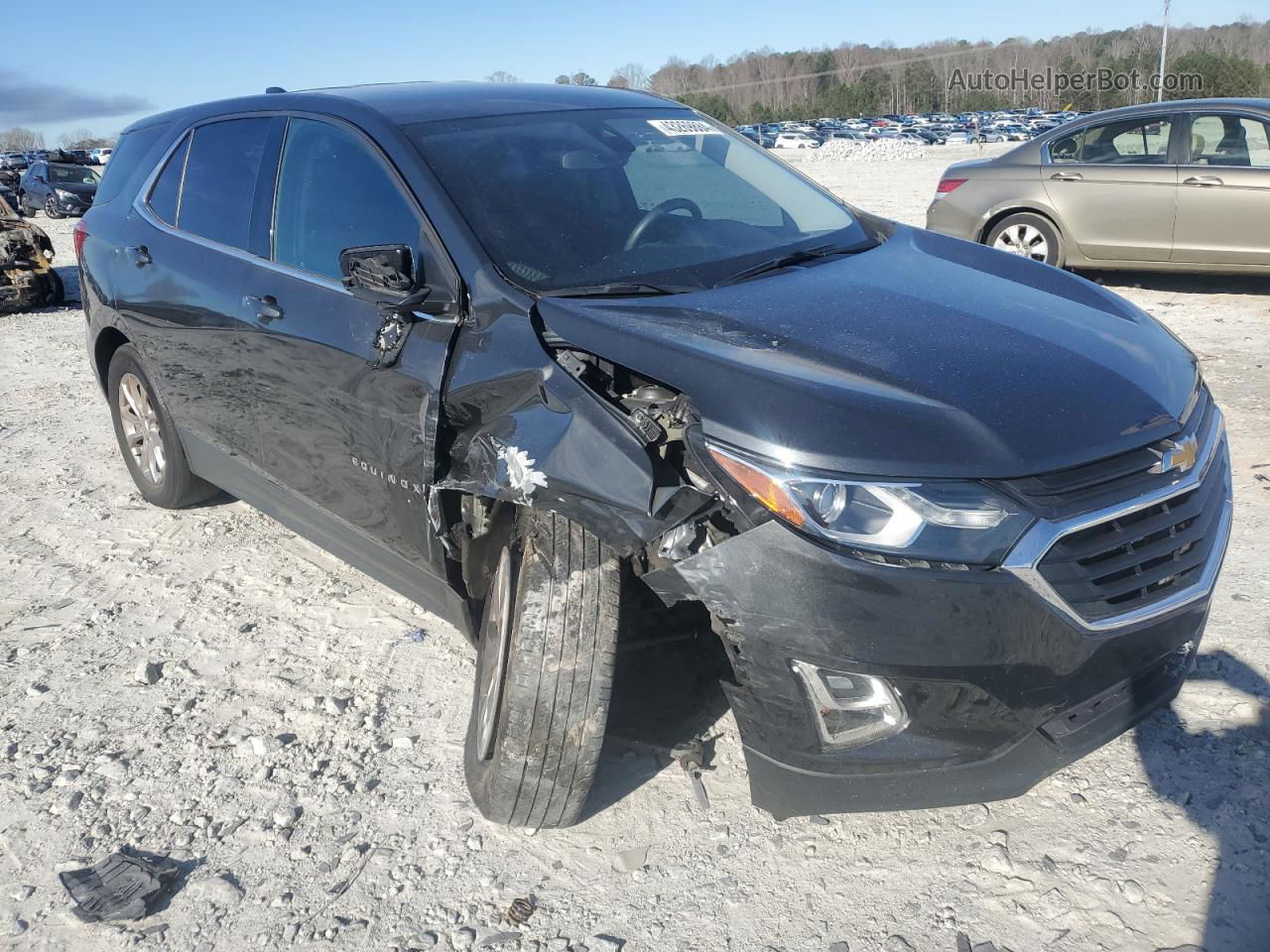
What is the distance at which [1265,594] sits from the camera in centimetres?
381

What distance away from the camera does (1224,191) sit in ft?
27.2

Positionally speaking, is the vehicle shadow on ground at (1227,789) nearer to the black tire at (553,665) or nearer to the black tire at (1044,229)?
the black tire at (553,665)

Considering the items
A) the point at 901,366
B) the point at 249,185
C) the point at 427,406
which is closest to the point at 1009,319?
the point at 901,366

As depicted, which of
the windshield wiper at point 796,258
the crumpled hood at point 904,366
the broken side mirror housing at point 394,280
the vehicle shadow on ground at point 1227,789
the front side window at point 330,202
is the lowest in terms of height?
the vehicle shadow on ground at point 1227,789

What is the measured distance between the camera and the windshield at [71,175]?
25.4 metres

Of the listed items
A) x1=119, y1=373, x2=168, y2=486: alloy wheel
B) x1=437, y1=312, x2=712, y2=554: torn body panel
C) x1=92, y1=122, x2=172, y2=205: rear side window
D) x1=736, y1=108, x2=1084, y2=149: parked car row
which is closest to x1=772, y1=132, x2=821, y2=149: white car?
x1=736, y1=108, x2=1084, y2=149: parked car row

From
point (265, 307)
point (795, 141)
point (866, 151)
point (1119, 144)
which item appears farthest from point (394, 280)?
point (795, 141)

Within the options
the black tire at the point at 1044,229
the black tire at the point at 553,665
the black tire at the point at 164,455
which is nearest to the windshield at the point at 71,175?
the black tire at the point at 1044,229

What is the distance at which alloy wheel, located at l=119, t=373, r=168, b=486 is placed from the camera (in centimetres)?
499

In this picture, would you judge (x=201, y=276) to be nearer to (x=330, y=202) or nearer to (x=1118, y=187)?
(x=330, y=202)

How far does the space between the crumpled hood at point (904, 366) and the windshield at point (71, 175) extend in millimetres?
26453

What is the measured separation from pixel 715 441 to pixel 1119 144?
26.2 ft

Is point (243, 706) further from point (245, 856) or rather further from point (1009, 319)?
point (1009, 319)

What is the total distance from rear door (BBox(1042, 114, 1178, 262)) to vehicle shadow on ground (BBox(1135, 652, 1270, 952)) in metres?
6.19
